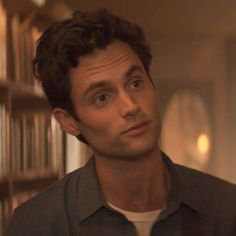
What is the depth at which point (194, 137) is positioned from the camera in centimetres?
403

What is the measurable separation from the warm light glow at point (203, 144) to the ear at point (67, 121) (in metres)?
2.65

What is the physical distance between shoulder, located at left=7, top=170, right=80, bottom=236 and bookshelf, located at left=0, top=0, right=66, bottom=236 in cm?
74

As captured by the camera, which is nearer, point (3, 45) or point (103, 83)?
point (103, 83)

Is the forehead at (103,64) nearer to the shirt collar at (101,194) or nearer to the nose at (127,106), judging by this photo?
the nose at (127,106)

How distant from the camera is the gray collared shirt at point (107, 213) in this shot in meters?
1.29

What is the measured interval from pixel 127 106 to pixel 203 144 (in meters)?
2.86

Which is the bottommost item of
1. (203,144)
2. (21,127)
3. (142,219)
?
(203,144)

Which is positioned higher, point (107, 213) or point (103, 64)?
point (103, 64)

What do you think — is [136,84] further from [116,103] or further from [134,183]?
[134,183]

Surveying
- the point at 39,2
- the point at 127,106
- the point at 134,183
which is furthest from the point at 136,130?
the point at 39,2

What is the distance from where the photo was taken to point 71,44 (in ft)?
4.32

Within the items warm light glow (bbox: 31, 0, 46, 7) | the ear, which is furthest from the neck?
warm light glow (bbox: 31, 0, 46, 7)

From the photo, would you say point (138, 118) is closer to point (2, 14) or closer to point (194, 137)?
point (2, 14)

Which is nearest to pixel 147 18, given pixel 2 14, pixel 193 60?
pixel 193 60
